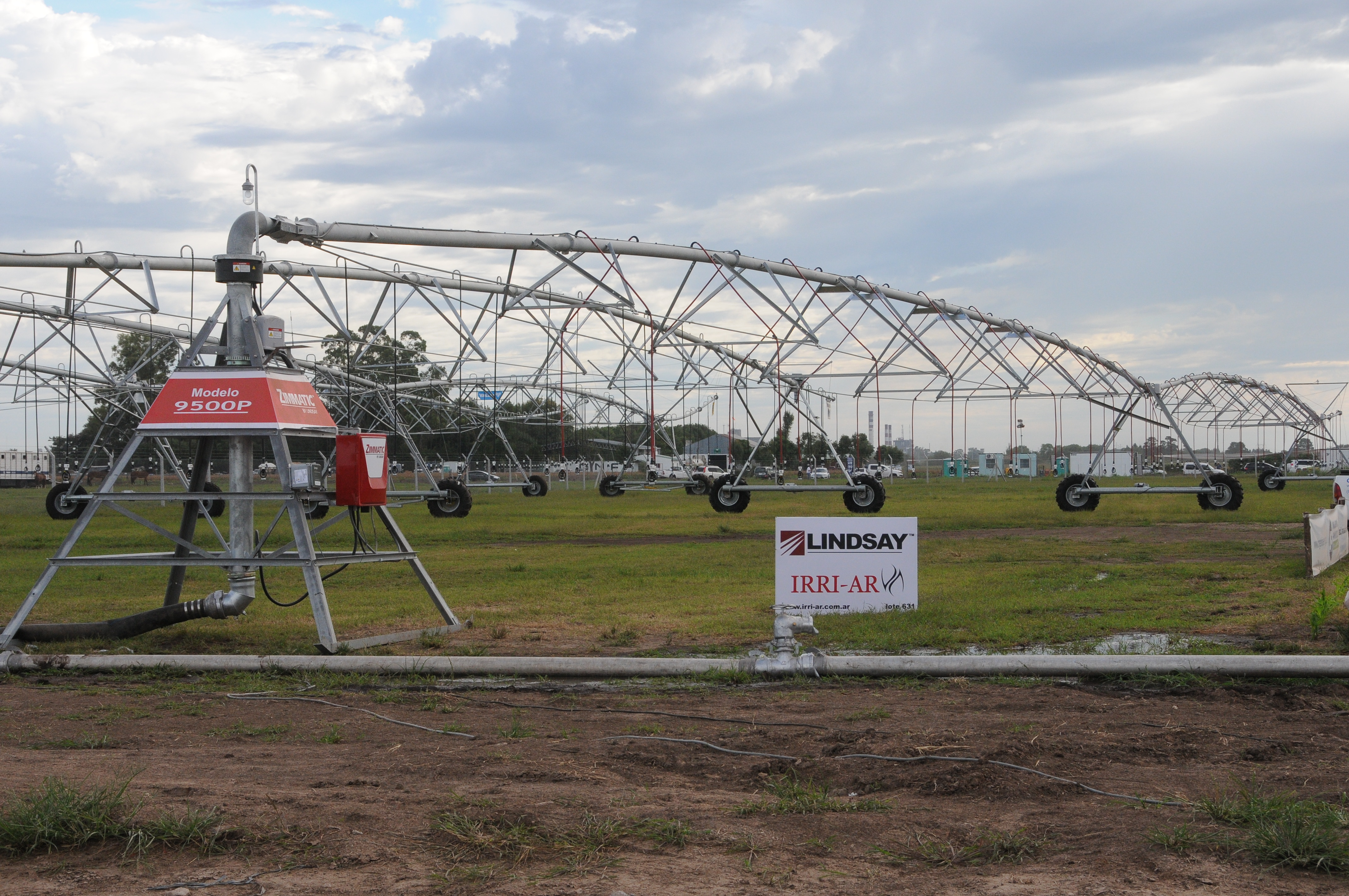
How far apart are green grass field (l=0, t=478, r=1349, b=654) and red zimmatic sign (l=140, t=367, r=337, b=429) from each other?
84.6 inches

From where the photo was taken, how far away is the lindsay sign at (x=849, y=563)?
10.8m

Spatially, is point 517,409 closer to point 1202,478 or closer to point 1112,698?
point 1202,478

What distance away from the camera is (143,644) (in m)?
11.2

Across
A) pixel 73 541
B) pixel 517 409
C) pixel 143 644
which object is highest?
pixel 517 409

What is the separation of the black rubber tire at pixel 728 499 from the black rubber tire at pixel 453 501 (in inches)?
362

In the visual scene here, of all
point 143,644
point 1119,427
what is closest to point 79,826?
point 143,644

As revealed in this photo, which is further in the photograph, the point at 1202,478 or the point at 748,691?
the point at 1202,478

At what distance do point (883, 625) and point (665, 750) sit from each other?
201 inches

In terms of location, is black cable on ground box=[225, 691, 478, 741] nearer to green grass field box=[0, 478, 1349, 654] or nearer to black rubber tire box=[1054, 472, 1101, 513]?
green grass field box=[0, 478, 1349, 654]

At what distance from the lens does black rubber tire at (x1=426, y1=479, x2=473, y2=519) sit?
101ft

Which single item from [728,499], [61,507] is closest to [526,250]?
[728,499]

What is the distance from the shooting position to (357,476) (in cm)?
1095

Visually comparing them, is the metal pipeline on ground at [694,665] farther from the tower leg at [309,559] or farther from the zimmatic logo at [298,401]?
the zimmatic logo at [298,401]

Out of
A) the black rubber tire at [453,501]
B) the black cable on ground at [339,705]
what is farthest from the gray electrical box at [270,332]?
the black rubber tire at [453,501]
